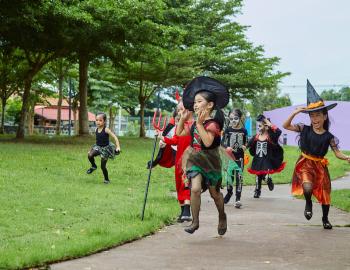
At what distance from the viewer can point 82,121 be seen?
1136 inches

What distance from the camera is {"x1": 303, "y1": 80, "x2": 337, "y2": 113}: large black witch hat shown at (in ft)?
28.2

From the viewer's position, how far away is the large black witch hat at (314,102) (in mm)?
8599

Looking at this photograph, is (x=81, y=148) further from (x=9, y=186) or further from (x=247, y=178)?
(x=9, y=186)

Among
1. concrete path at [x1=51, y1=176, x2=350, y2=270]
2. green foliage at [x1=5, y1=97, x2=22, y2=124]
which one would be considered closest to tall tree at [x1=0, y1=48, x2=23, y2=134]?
green foliage at [x1=5, y1=97, x2=22, y2=124]

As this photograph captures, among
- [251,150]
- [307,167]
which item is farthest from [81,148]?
[307,167]

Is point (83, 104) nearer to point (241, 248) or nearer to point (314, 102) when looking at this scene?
point (314, 102)

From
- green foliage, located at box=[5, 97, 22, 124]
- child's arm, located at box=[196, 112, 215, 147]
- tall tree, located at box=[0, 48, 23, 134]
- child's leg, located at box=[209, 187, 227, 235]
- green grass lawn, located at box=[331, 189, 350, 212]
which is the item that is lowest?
green grass lawn, located at box=[331, 189, 350, 212]

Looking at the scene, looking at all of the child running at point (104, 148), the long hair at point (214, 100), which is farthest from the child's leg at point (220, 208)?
the child running at point (104, 148)

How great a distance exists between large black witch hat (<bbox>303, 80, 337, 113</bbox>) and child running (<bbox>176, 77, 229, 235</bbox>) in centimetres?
172

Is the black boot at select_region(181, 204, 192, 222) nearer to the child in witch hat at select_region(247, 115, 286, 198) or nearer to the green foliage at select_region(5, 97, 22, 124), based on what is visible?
the child in witch hat at select_region(247, 115, 286, 198)

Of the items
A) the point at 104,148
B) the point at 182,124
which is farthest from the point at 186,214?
the point at 104,148

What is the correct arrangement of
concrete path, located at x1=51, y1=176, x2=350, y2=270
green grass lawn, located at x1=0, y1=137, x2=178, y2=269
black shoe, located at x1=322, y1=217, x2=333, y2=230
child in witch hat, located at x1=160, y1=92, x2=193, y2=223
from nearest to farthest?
concrete path, located at x1=51, y1=176, x2=350, y2=270 < green grass lawn, located at x1=0, y1=137, x2=178, y2=269 < black shoe, located at x1=322, y1=217, x2=333, y2=230 < child in witch hat, located at x1=160, y1=92, x2=193, y2=223

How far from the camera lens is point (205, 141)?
23.7 ft

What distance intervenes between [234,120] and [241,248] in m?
5.57
